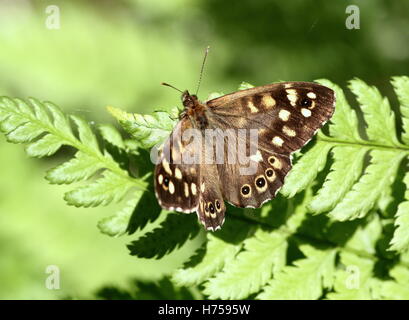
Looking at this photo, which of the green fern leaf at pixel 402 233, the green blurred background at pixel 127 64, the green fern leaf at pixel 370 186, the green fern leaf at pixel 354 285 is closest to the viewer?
the green fern leaf at pixel 402 233

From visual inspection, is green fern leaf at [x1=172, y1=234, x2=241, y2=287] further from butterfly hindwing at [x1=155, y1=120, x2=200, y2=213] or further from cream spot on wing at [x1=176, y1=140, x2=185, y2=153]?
cream spot on wing at [x1=176, y1=140, x2=185, y2=153]

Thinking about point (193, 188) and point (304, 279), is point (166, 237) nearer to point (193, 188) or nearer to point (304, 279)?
point (193, 188)

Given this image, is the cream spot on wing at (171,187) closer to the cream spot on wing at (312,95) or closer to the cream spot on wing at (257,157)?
the cream spot on wing at (257,157)

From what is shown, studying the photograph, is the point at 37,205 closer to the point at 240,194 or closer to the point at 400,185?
the point at 240,194

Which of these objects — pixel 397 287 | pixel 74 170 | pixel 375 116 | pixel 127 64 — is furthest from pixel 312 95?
pixel 127 64

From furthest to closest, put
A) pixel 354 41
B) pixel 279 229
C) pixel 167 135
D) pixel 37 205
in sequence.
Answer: pixel 354 41, pixel 37 205, pixel 279 229, pixel 167 135

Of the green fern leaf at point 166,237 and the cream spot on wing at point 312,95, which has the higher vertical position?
the cream spot on wing at point 312,95

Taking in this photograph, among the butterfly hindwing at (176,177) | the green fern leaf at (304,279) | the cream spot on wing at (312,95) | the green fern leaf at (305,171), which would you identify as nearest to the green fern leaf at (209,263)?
the green fern leaf at (304,279)

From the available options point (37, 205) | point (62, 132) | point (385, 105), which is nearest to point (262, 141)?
point (385, 105)
